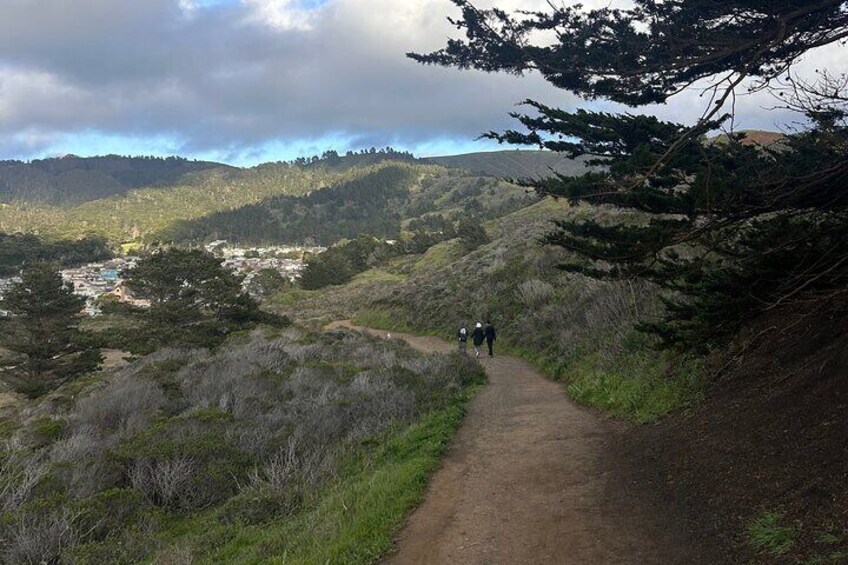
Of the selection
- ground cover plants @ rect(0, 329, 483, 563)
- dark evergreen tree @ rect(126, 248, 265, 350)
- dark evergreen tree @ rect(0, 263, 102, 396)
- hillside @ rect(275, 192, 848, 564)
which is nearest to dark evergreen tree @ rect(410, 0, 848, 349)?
hillside @ rect(275, 192, 848, 564)

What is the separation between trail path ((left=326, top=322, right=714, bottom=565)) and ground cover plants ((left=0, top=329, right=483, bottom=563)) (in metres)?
0.41

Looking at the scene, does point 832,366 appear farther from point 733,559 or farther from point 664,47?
point 664,47

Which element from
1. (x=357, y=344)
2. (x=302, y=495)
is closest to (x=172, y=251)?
(x=357, y=344)

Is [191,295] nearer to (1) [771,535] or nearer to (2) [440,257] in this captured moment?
(1) [771,535]

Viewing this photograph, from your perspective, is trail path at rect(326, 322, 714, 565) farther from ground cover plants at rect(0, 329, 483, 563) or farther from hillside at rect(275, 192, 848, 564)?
ground cover plants at rect(0, 329, 483, 563)

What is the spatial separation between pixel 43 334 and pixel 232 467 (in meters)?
24.9

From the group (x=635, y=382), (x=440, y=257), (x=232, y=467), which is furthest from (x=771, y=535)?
(x=440, y=257)

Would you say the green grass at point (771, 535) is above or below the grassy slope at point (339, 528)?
above

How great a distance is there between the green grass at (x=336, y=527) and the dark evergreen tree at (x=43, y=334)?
24539mm

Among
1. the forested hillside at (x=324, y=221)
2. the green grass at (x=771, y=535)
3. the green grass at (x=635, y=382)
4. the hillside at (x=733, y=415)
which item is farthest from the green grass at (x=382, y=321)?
the forested hillside at (x=324, y=221)

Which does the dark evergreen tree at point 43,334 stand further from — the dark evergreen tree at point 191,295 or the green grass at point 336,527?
the green grass at point 336,527

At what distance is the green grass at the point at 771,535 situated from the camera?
399 cm

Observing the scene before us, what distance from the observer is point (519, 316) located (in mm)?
21891

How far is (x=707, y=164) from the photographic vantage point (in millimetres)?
5887
